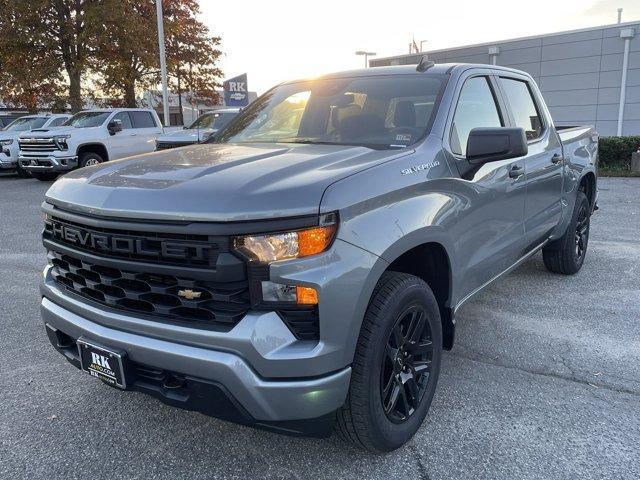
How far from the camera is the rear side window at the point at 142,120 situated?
578 inches

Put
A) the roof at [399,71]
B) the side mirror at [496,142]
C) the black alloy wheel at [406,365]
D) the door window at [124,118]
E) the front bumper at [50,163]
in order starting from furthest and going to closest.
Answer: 1. the door window at [124,118]
2. the front bumper at [50,163]
3. the roof at [399,71]
4. the side mirror at [496,142]
5. the black alloy wheel at [406,365]

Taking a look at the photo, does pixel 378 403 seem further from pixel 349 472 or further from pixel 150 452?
pixel 150 452

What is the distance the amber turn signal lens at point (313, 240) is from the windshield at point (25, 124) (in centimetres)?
1617

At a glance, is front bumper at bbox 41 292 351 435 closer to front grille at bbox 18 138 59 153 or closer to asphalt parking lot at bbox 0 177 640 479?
asphalt parking lot at bbox 0 177 640 479

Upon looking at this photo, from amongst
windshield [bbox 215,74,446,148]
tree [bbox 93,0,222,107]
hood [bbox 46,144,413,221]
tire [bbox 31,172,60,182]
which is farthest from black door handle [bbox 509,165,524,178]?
tree [bbox 93,0,222,107]

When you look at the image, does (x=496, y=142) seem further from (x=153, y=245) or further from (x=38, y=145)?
(x=38, y=145)

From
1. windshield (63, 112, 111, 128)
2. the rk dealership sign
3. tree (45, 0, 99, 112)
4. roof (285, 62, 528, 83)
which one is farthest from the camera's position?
tree (45, 0, 99, 112)

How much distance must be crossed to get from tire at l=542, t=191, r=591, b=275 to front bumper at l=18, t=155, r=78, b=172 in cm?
1168

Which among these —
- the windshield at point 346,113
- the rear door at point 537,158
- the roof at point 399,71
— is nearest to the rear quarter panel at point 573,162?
the rear door at point 537,158

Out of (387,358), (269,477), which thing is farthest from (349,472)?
(387,358)

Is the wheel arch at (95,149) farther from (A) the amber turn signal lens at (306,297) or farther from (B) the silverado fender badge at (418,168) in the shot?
(A) the amber turn signal lens at (306,297)

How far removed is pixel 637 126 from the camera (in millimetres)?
18891

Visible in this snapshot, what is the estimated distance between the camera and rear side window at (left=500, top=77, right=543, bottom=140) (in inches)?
155

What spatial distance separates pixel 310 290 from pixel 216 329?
40cm
